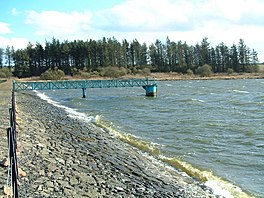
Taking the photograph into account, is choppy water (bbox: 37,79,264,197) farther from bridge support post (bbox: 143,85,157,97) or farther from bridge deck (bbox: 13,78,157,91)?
bridge deck (bbox: 13,78,157,91)

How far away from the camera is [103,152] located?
16250 mm

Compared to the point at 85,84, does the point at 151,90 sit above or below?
below

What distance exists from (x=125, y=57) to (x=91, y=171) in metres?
133

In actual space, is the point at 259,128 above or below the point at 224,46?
below

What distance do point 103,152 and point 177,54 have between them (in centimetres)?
13375

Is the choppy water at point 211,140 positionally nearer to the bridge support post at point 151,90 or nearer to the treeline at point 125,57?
the bridge support post at point 151,90

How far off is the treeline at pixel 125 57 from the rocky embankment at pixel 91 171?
4200 inches

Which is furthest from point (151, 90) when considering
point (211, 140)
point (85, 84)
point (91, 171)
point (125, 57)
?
point (125, 57)

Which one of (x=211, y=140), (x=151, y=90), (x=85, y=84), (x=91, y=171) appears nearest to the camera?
(x=91, y=171)

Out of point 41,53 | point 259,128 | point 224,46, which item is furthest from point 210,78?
point 259,128

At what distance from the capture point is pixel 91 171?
12.5 metres

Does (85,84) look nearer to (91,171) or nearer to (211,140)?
(211,140)

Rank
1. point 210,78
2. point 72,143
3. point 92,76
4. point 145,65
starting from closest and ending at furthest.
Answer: point 72,143, point 92,76, point 210,78, point 145,65

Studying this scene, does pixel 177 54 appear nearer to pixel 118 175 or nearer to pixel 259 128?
pixel 259 128
